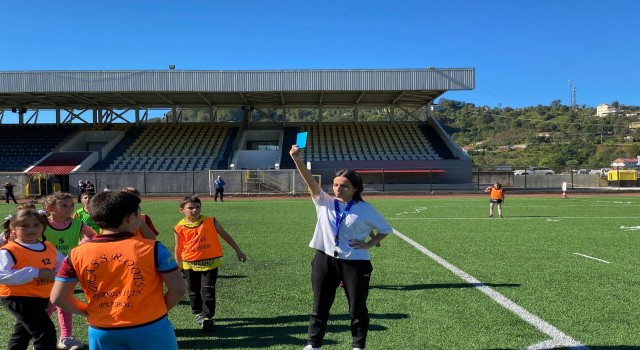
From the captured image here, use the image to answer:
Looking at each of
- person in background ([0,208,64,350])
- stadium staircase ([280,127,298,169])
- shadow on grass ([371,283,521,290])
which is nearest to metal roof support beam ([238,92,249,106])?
stadium staircase ([280,127,298,169])

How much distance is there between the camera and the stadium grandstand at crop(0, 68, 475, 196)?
1417 inches

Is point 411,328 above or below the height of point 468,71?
below

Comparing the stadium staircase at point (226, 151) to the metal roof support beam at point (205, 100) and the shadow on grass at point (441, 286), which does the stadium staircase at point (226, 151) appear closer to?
the metal roof support beam at point (205, 100)

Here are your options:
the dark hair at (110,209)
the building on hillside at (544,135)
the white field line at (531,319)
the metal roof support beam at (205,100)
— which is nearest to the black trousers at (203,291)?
the dark hair at (110,209)

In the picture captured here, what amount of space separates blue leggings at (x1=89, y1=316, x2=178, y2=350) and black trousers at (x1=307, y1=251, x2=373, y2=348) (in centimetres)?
172

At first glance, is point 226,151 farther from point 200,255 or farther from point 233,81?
point 200,255

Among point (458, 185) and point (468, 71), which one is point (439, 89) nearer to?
point (468, 71)

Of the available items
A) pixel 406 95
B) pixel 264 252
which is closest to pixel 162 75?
pixel 406 95

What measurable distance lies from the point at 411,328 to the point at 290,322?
51.9 inches

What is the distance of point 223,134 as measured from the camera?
44062 millimetres

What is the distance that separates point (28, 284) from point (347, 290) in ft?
8.33

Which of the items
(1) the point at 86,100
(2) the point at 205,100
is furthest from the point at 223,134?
(1) the point at 86,100

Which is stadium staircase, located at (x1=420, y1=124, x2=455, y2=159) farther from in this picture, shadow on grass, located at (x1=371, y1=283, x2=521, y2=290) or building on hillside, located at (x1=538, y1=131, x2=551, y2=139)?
building on hillside, located at (x1=538, y1=131, x2=551, y2=139)

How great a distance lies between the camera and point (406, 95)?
137 feet
